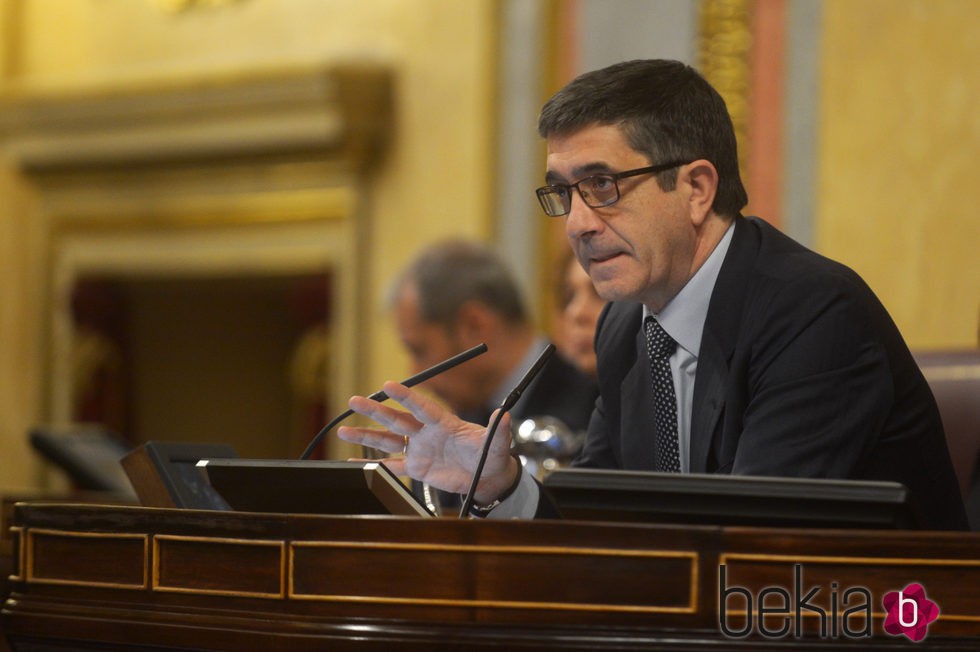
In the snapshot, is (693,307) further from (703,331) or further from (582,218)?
(582,218)

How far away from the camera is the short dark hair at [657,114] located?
2.19m

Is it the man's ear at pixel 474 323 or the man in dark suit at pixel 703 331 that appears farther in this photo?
the man's ear at pixel 474 323

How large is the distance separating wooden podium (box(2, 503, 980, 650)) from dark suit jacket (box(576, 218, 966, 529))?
34 centimetres

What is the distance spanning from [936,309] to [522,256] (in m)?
1.73

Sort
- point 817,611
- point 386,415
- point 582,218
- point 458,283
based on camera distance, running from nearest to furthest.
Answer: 1. point 817,611
2. point 386,415
3. point 582,218
4. point 458,283

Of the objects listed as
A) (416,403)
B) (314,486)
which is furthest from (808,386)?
(314,486)

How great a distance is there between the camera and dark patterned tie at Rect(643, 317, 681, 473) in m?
2.26

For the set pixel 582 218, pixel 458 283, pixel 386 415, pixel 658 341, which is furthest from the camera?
pixel 458 283

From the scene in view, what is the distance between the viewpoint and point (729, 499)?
5.43 ft

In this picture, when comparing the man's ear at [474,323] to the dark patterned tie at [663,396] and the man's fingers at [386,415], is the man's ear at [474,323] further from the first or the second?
the man's fingers at [386,415]

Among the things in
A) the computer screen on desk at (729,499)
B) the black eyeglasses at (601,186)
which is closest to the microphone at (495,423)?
the computer screen on desk at (729,499)

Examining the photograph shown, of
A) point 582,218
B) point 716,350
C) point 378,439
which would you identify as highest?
point 582,218

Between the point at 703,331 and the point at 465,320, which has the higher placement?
the point at 703,331

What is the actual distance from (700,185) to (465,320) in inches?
96.4
